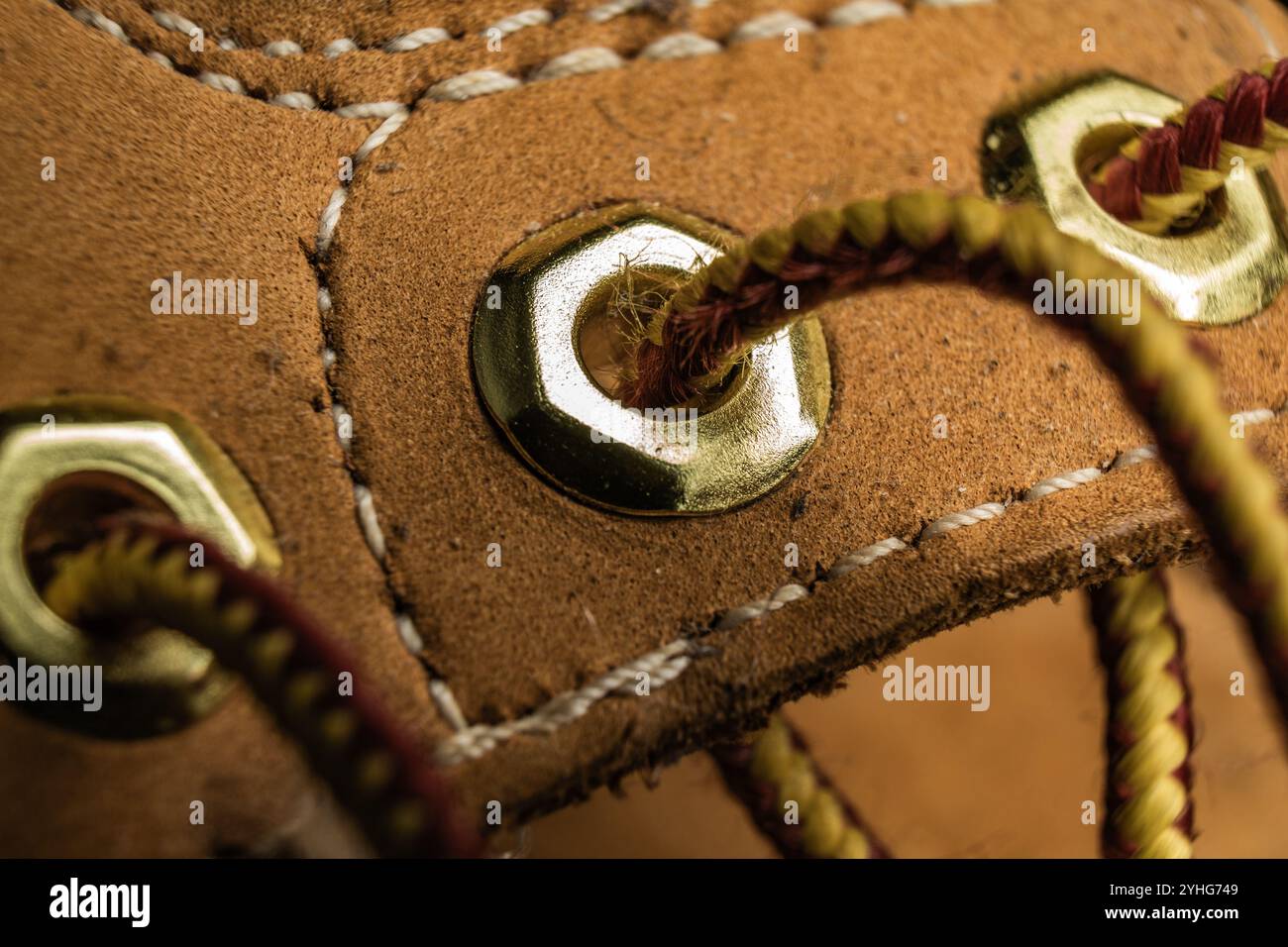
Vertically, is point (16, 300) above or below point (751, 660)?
above

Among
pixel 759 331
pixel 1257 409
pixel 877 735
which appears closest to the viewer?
pixel 759 331

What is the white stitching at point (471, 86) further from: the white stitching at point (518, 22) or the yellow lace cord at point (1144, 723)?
the yellow lace cord at point (1144, 723)

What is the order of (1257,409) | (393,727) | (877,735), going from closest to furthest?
(393,727) < (1257,409) < (877,735)

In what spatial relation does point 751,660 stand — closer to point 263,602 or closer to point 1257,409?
point 263,602

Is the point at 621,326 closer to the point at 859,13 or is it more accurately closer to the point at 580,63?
the point at 580,63

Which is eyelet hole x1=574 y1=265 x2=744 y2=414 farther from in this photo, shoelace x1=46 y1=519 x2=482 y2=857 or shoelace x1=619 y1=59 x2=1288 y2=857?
shoelace x1=46 y1=519 x2=482 y2=857

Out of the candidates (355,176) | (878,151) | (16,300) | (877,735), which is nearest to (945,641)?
(877,735)

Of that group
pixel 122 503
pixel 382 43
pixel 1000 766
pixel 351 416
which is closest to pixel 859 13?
pixel 382 43
